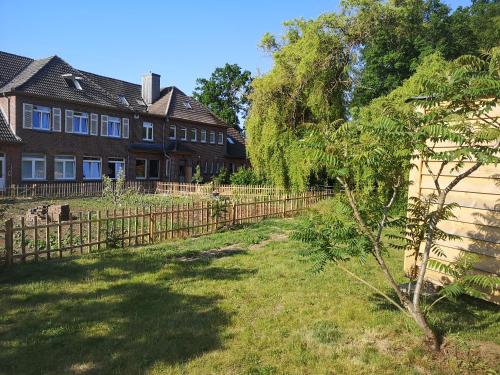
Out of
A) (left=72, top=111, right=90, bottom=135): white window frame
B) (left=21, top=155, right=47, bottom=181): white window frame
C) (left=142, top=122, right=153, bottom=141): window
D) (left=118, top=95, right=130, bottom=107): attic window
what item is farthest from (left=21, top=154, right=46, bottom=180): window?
(left=142, top=122, right=153, bottom=141): window

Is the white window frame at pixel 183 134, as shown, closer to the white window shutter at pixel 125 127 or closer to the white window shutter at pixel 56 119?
the white window shutter at pixel 125 127

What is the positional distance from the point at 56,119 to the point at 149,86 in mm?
10731

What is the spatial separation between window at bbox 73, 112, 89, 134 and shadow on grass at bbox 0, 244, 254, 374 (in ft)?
71.7

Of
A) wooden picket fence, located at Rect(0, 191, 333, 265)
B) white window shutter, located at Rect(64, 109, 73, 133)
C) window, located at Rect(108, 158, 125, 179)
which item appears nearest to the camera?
wooden picket fence, located at Rect(0, 191, 333, 265)

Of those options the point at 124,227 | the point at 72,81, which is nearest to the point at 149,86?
the point at 72,81

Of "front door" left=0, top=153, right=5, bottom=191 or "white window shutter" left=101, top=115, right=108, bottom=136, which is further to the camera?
"white window shutter" left=101, top=115, right=108, bottom=136

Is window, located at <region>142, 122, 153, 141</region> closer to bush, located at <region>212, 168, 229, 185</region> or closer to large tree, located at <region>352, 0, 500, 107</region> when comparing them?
bush, located at <region>212, 168, 229, 185</region>

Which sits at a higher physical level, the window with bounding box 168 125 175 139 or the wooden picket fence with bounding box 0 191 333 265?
the window with bounding box 168 125 175 139

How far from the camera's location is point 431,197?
4941 millimetres

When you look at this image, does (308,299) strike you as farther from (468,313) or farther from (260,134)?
(260,134)

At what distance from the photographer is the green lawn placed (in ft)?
14.3

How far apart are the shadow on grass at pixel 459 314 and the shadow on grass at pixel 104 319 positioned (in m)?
2.44

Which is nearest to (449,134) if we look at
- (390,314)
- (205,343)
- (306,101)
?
(390,314)

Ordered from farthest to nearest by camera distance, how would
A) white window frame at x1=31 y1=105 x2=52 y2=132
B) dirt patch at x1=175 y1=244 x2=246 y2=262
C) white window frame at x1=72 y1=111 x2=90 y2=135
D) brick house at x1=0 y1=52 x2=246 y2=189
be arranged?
white window frame at x1=72 y1=111 x2=90 y2=135
white window frame at x1=31 y1=105 x2=52 y2=132
brick house at x1=0 y1=52 x2=246 y2=189
dirt patch at x1=175 y1=244 x2=246 y2=262
